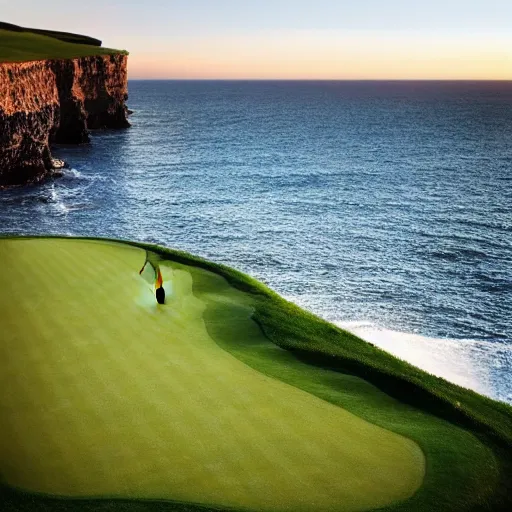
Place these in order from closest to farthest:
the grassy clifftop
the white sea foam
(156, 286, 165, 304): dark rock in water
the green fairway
A: the green fairway
(156, 286, 165, 304): dark rock in water
the white sea foam
the grassy clifftop

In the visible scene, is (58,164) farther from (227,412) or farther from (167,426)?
(167,426)

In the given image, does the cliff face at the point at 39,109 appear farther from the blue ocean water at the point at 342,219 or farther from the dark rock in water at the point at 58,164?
the blue ocean water at the point at 342,219

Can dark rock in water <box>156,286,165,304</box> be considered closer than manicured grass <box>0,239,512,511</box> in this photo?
No

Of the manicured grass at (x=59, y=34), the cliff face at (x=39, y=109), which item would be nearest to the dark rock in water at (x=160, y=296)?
the cliff face at (x=39, y=109)

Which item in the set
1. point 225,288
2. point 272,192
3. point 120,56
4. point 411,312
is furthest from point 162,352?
point 120,56

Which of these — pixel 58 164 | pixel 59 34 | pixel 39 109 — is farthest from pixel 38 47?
pixel 59 34

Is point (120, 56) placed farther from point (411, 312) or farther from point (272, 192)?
point (411, 312)

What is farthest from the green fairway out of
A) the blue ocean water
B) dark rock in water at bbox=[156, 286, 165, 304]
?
the blue ocean water

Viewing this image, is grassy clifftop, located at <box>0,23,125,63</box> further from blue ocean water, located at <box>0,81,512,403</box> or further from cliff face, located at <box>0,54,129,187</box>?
blue ocean water, located at <box>0,81,512,403</box>
